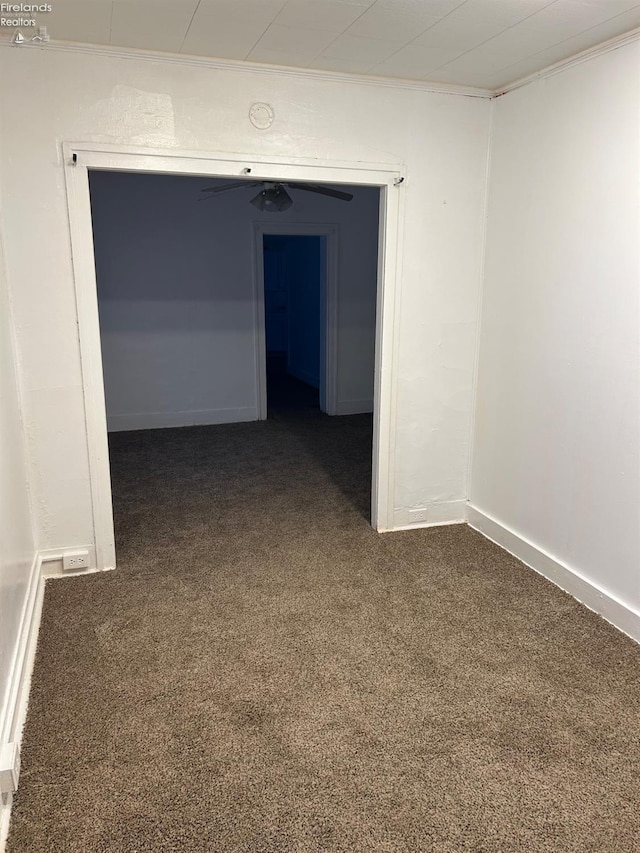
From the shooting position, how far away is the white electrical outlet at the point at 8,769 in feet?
5.80

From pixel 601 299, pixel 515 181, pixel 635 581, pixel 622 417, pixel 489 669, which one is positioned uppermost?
pixel 515 181

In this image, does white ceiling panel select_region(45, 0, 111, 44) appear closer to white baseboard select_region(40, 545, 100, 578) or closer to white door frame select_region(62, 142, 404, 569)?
white door frame select_region(62, 142, 404, 569)

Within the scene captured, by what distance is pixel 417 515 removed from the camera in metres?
3.79

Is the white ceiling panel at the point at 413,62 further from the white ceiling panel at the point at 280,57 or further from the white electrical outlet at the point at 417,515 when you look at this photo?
the white electrical outlet at the point at 417,515

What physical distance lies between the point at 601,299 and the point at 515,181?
91 cm

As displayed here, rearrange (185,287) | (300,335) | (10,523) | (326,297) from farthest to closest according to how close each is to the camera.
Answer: (300,335) < (326,297) < (185,287) < (10,523)

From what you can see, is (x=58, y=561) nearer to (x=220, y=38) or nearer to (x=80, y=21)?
(x=80, y=21)

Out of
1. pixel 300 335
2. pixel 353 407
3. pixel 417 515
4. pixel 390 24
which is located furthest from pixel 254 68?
pixel 300 335

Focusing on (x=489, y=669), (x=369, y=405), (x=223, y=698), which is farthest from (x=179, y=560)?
(x=369, y=405)

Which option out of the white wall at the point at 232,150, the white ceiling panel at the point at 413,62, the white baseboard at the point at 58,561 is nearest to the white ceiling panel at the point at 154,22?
the white wall at the point at 232,150

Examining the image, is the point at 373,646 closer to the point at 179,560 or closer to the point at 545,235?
the point at 179,560

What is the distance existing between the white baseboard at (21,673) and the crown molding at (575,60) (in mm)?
3349

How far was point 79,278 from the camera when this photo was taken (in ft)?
9.54

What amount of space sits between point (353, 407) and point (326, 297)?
1230 mm
